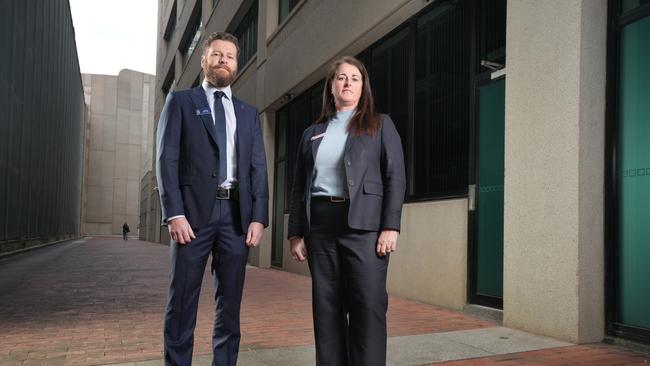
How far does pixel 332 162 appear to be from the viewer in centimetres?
291

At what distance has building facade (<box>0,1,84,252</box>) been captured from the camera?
49.6 feet

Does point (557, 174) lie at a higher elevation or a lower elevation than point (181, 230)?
higher

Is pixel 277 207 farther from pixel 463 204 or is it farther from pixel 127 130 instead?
pixel 127 130

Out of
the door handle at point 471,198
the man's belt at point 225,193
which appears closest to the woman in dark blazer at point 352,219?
the man's belt at point 225,193

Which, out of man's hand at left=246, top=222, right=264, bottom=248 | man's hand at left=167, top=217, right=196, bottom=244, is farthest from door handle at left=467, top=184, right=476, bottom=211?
man's hand at left=167, top=217, right=196, bottom=244

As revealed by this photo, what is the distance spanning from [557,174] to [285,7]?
994 cm

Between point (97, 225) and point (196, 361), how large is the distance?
6459 cm

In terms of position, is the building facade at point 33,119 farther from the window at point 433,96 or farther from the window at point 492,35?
the window at point 492,35

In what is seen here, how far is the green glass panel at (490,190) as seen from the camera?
19.6 ft

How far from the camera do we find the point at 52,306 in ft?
21.7

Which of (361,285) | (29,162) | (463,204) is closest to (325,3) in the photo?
(463,204)

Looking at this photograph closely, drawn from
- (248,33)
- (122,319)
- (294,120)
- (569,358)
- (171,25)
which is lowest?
(122,319)

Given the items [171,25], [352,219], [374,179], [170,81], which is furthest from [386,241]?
[171,25]

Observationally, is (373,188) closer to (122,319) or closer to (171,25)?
(122,319)
